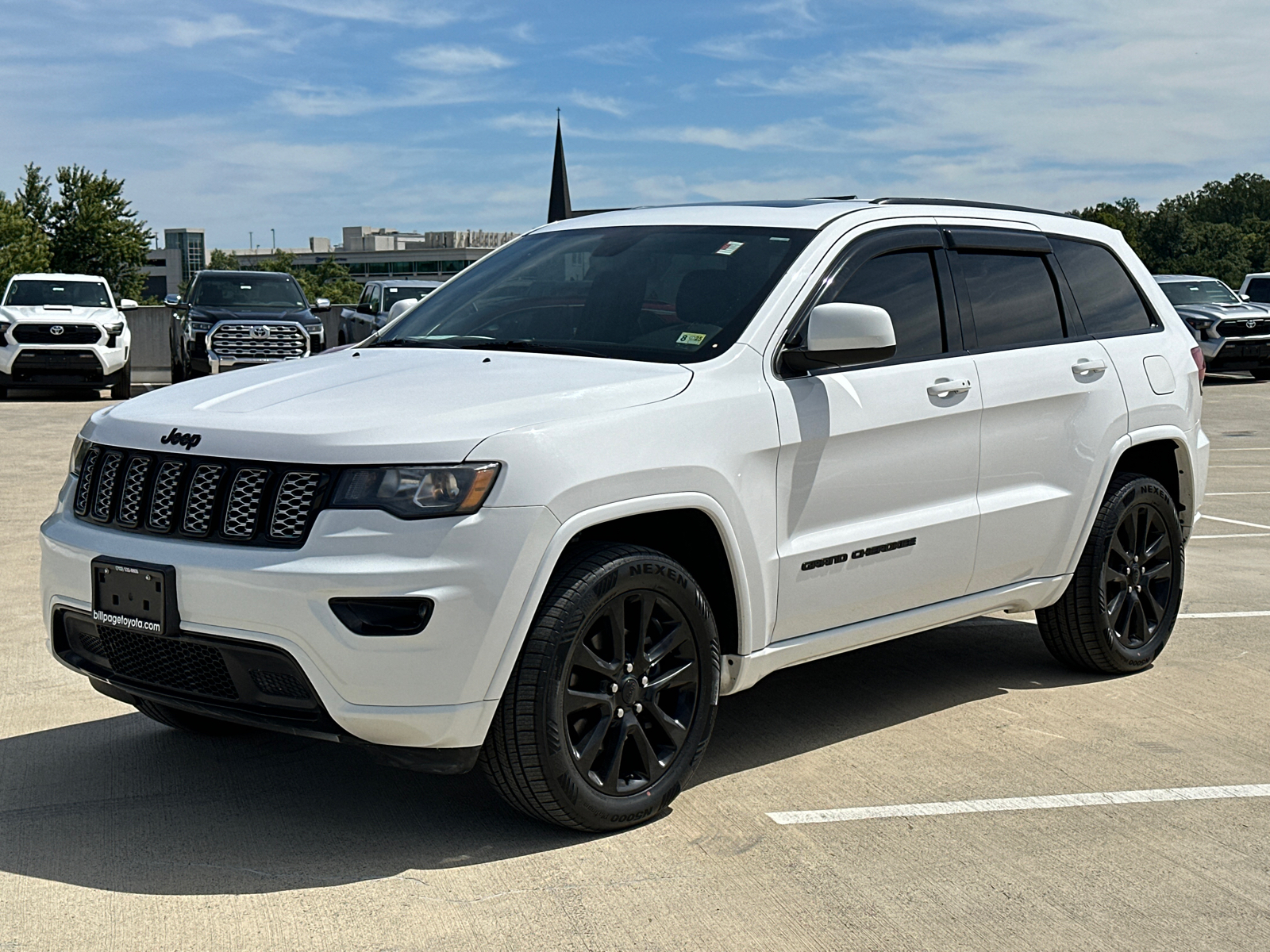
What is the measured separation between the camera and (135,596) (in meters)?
3.97

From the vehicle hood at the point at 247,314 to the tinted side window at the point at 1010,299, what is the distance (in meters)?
18.2

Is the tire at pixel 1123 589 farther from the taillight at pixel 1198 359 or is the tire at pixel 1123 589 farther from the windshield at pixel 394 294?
the windshield at pixel 394 294

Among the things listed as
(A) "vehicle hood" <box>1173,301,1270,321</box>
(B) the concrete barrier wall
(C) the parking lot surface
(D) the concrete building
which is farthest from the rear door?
(D) the concrete building

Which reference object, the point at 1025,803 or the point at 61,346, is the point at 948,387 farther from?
the point at 61,346

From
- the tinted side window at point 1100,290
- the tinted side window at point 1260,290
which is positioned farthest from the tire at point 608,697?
the tinted side window at point 1260,290

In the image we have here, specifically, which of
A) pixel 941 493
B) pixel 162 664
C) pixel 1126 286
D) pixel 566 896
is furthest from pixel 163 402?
pixel 1126 286

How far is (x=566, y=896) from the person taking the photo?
372 centimetres

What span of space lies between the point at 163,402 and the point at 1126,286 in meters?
4.02

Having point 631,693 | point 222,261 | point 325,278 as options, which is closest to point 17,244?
point 631,693

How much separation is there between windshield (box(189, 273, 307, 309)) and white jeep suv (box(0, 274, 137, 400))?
5.82 feet

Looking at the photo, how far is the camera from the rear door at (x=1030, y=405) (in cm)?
530

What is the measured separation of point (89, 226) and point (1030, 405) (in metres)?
75.0

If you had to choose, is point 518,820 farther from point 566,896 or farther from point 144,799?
point 144,799

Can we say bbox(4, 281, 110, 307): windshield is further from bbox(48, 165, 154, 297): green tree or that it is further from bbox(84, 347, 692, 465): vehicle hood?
bbox(48, 165, 154, 297): green tree
